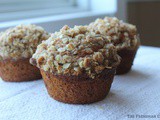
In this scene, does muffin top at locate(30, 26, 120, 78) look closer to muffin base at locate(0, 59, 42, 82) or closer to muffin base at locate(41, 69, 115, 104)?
muffin base at locate(41, 69, 115, 104)

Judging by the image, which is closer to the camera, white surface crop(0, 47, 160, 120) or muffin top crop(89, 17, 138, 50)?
white surface crop(0, 47, 160, 120)

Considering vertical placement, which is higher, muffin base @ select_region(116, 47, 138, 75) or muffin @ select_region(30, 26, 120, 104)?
muffin @ select_region(30, 26, 120, 104)

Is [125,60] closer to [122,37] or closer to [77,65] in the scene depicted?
[122,37]

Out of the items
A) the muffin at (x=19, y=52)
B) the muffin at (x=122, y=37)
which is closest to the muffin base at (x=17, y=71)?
the muffin at (x=19, y=52)

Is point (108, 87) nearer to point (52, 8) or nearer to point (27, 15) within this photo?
point (27, 15)

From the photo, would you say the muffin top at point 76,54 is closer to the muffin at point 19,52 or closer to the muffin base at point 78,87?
the muffin base at point 78,87

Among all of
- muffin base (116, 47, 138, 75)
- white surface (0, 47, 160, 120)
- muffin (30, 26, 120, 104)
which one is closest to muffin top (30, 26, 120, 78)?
muffin (30, 26, 120, 104)

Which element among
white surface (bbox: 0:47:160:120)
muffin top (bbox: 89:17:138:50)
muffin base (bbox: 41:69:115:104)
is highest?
muffin top (bbox: 89:17:138:50)

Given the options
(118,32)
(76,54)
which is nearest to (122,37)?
(118,32)
